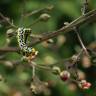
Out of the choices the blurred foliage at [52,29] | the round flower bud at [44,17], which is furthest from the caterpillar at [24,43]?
the blurred foliage at [52,29]

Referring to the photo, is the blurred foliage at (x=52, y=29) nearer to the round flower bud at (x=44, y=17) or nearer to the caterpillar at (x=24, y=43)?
the round flower bud at (x=44, y=17)

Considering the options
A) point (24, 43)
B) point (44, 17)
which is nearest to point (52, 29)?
point (44, 17)

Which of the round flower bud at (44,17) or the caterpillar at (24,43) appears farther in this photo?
the round flower bud at (44,17)

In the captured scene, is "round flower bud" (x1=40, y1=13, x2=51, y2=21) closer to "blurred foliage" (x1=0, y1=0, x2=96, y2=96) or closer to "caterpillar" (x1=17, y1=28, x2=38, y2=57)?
"caterpillar" (x1=17, y1=28, x2=38, y2=57)

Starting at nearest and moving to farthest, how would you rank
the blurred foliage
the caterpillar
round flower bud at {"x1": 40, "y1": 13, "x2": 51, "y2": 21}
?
the caterpillar < round flower bud at {"x1": 40, "y1": 13, "x2": 51, "y2": 21} < the blurred foliage

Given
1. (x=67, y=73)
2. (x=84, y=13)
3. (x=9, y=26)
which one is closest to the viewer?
(x=84, y=13)

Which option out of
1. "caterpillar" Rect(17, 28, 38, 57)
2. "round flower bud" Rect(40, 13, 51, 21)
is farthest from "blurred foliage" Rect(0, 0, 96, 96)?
"caterpillar" Rect(17, 28, 38, 57)

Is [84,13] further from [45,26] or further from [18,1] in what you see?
[18,1]

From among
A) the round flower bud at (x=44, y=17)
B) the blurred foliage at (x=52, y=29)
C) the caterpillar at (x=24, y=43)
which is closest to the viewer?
the caterpillar at (x=24, y=43)

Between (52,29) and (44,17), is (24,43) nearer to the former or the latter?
(44,17)

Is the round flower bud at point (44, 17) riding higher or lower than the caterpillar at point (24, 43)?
higher

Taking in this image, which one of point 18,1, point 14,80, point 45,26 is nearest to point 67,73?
point 14,80
